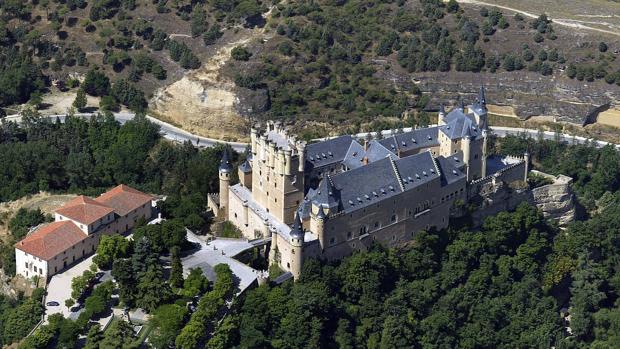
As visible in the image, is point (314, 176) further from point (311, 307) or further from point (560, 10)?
point (560, 10)

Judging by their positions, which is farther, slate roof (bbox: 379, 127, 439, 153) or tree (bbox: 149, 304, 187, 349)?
slate roof (bbox: 379, 127, 439, 153)

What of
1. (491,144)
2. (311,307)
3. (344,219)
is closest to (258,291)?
(311,307)

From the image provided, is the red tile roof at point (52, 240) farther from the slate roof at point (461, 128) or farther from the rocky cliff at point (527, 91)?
the rocky cliff at point (527, 91)

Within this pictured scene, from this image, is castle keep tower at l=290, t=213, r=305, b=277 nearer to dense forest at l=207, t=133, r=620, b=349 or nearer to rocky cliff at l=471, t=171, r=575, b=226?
dense forest at l=207, t=133, r=620, b=349

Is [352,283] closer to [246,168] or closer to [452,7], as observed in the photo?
[246,168]

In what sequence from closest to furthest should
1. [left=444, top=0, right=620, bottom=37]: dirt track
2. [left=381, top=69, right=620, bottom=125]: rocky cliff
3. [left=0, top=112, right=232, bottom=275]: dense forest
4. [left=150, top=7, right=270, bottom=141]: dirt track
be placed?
[left=0, top=112, right=232, bottom=275]: dense forest < [left=150, top=7, right=270, bottom=141]: dirt track < [left=381, top=69, right=620, bottom=125]: rocky cliff < [left=444, top=0, right=620, bottom=37]: dirt track

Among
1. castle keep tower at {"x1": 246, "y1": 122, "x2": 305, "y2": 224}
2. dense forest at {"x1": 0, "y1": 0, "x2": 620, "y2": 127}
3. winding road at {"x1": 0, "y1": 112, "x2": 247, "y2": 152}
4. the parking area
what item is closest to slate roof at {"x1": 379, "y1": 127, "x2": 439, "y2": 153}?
castle keep tower at {"x1": 246, "y1": 122, "x2": 305, "y2": 224}

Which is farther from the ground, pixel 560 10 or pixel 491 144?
pixel 560 10
